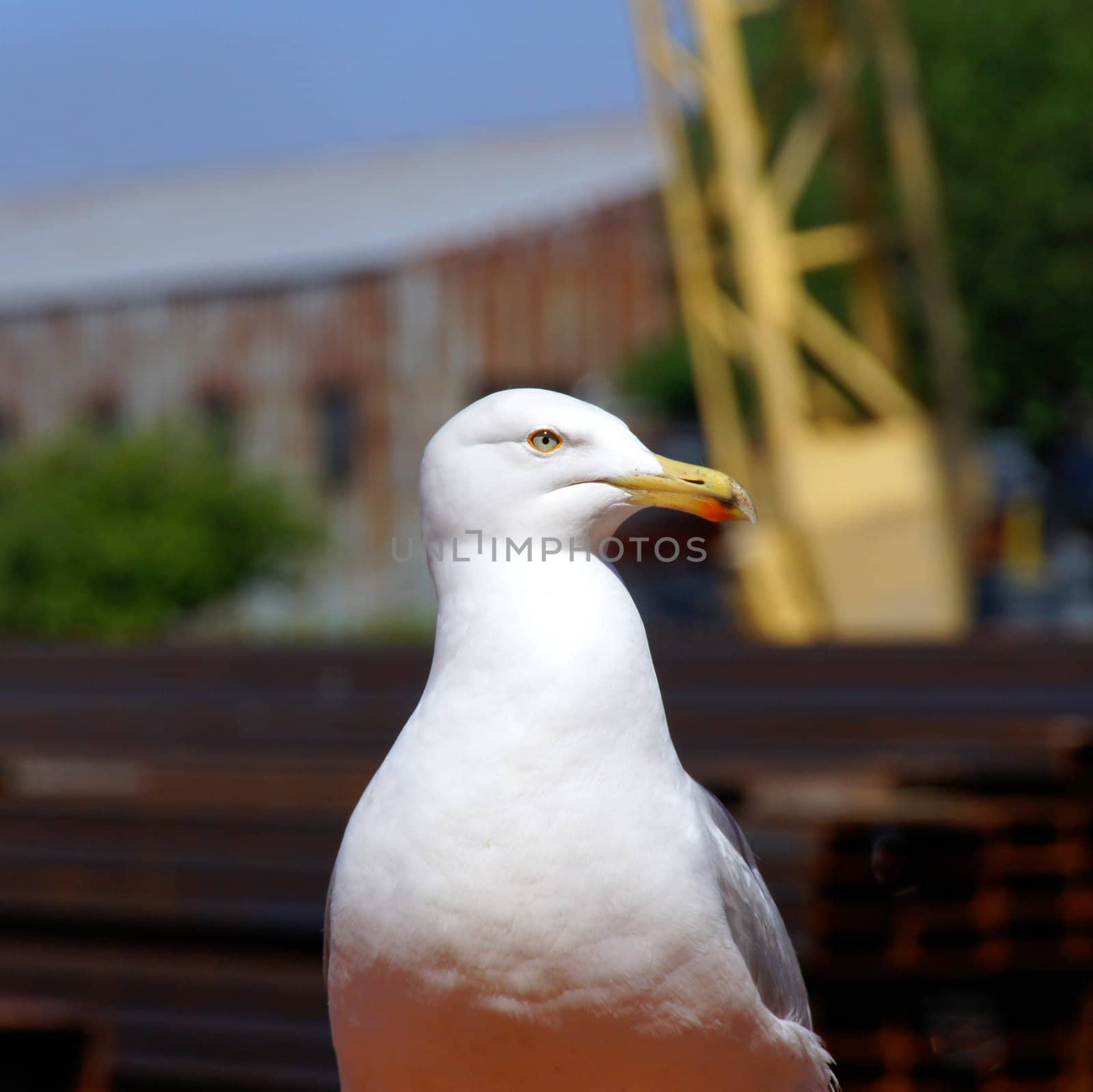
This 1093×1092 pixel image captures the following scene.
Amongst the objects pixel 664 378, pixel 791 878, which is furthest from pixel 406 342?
pixel 791 878

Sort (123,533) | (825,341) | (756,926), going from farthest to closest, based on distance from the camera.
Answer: (123,533) → (825,341) → (756,926)

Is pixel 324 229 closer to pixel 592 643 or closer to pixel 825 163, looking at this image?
pixel 825 163

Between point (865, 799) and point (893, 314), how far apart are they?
8.28 metres

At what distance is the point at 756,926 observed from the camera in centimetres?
150

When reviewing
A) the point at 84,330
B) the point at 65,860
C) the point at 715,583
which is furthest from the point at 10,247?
the point at 65,860

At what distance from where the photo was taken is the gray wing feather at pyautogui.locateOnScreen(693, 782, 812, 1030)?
1.48m

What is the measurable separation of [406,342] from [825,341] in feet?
38.1

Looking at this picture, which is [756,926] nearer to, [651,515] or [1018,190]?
[651,515]

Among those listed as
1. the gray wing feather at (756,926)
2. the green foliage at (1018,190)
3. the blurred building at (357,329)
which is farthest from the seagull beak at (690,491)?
the blurred building at (357,329)

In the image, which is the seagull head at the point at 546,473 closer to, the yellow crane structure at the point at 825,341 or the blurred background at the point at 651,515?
the blurred background at the point at 651,515

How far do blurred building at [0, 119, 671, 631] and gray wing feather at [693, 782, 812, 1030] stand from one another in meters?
18.6

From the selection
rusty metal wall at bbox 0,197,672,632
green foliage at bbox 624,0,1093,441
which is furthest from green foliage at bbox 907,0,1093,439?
rusty metal wall at bbox 0,197,672,632

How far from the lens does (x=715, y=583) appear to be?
2000cm

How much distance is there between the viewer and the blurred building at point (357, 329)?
72.6 feet
